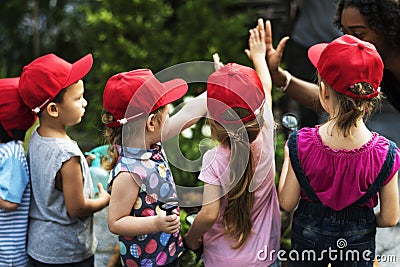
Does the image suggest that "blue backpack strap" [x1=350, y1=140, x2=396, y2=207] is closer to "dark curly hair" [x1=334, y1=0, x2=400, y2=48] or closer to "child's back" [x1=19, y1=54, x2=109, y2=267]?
"dark curly hair" [x1=334, y1=0, x2=400, y2=48]

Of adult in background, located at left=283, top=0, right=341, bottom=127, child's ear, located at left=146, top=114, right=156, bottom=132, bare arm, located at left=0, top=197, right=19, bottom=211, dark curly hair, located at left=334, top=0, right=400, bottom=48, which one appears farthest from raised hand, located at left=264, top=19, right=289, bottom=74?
adult in background, located at left=283, top=0, right=341, bottom=127

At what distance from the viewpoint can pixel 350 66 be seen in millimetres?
2182

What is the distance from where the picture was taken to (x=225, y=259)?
94.3 inches

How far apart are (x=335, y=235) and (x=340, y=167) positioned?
276mm

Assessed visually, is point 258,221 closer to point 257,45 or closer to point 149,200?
point 149,200

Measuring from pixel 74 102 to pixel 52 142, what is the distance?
0.62 ft

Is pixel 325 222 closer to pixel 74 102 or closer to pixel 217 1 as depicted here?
pixel 74 102

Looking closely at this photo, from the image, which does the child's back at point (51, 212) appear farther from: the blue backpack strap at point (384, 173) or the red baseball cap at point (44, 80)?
the blue backpack strap at point (384, 173)

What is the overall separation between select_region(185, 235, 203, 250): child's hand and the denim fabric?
395mm

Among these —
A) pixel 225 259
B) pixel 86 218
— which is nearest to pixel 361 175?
pixel 225 259

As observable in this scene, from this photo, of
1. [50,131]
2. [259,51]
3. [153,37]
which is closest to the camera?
[50,131]

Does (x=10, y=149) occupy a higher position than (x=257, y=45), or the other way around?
(x=257, y=45)

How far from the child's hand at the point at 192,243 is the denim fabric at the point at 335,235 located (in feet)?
1.30

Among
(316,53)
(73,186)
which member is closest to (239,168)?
(316,53)
